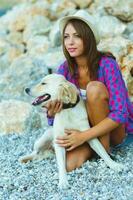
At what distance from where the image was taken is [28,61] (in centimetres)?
934

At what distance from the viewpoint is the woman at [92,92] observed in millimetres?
4410

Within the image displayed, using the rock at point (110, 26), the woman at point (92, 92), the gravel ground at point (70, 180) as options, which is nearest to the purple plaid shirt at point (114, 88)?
the woman at point (92, 92)

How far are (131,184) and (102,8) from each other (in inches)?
328

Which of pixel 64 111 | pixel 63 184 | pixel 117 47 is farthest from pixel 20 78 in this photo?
pixel 63 184

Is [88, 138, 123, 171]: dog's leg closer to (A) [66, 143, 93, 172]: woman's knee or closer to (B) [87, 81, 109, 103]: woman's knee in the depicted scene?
(A) [66, 143, 93, 172]: woman's knee

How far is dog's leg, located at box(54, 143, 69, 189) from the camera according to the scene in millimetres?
4191

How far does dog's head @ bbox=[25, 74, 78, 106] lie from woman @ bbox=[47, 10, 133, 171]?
0.06m

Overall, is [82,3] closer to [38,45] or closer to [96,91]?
[38,45]

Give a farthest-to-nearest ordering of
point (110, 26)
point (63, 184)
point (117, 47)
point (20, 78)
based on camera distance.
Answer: point (110, 26)
point (20, 78)
point (117, 47)
point (63, 184)

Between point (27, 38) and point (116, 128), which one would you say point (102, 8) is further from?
point (116, 128)

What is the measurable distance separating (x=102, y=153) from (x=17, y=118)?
203cm

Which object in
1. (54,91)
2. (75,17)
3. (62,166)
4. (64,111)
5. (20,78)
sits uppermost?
(75,17)

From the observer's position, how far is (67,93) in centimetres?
429

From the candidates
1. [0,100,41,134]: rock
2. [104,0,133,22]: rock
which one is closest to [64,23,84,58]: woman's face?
[0,100,41,134]: rock
